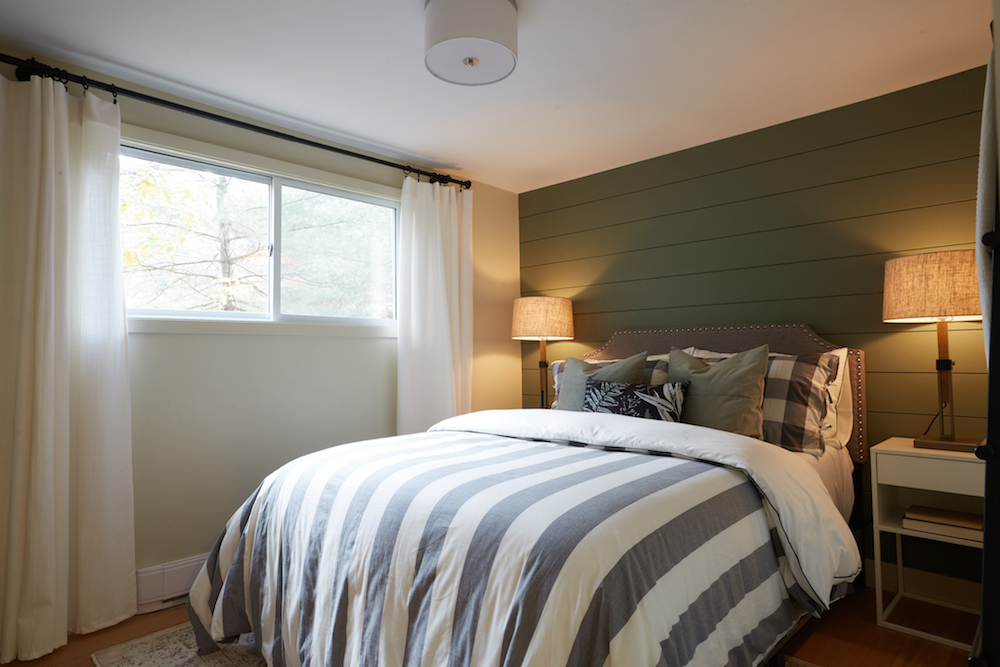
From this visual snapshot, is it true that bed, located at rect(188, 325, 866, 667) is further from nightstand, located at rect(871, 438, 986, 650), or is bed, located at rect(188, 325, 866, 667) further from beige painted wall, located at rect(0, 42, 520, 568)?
beige painted wall, located at rect(0, 42, 520, 568)

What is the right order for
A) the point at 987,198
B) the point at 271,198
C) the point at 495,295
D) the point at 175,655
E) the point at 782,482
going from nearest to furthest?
1. the point at 987,198
2. the point at 782,482
3. the point at 175,655
4. the point at 271,198
5. the point at 495,295

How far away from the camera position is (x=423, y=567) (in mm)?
1421

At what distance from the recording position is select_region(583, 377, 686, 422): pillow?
2449 mm

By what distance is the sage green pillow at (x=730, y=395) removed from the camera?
7.77 ft

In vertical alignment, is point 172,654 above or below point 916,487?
below

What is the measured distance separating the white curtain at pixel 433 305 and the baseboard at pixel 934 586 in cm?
236

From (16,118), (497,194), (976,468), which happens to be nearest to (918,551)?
(976,468)

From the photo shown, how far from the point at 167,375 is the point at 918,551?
11.3 feet

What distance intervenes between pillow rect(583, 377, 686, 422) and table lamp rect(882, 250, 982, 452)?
3.02 feet

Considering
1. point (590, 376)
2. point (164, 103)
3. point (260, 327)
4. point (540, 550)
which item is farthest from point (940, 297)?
point (164, 103)

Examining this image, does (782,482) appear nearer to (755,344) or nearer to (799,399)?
(799,399)

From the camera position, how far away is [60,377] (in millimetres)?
2207

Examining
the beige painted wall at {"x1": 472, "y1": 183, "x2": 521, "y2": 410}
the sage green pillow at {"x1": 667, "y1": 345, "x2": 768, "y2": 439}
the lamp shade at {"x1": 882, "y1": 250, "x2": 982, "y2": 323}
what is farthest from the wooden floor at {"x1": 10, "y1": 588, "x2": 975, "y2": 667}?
the beige painted wall at {"x1": 472, "y1": 183, "x2": 521, "y2": 410}

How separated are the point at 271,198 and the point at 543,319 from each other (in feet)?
5.77
